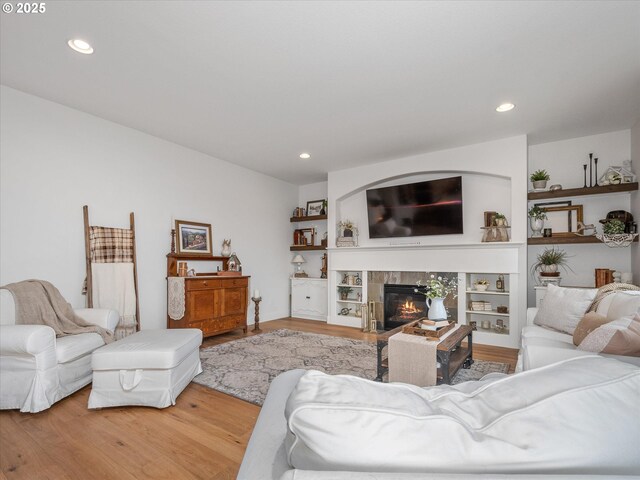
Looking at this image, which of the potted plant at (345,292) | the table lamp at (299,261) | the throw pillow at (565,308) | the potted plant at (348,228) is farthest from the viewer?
the table lamp at (299,261)

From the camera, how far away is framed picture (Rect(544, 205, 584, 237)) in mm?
4098

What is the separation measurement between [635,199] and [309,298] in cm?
478

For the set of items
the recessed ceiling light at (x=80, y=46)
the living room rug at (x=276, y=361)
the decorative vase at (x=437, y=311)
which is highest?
the recessed ceiling light at (x=80, y=46)

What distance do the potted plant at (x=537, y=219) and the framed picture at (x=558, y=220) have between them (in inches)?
5.1

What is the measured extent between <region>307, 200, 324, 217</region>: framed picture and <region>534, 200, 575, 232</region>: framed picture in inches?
139

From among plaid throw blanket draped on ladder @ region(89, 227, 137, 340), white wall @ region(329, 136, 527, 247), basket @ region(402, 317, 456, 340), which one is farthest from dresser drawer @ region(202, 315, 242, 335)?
basket @ region(402, 317, 456, 340)

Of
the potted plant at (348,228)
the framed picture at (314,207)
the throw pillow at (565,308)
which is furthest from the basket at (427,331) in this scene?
the framed picture at (314,207)

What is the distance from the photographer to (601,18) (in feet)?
6.81

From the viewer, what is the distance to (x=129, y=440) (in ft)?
6.42

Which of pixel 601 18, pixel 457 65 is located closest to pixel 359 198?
pixel 457 65

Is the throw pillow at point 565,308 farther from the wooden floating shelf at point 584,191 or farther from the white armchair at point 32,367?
the white armchair at point 32,367

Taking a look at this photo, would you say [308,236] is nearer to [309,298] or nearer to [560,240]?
[309,298]

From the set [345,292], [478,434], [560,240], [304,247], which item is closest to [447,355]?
[478,434]

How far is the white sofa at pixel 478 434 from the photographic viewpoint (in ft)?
1.71
